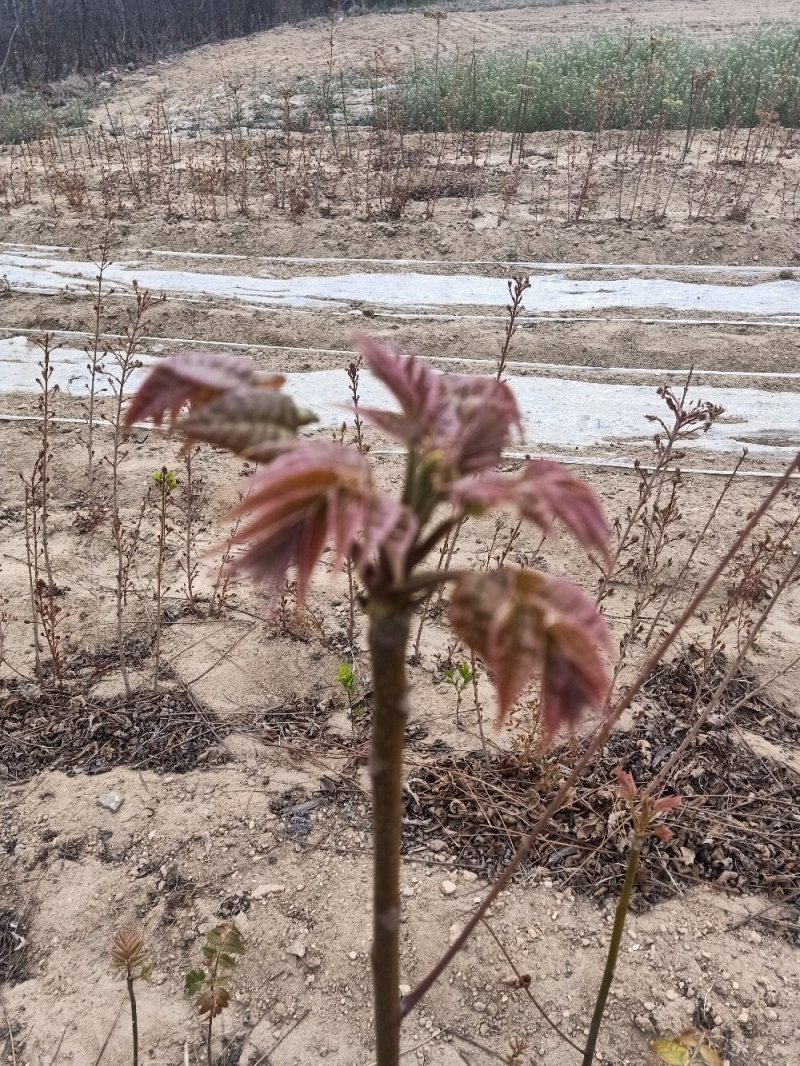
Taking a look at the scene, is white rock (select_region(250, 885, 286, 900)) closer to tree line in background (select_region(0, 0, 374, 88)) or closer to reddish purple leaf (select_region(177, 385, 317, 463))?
reddish purple leaf (select_region(177, 385, 317, 463))

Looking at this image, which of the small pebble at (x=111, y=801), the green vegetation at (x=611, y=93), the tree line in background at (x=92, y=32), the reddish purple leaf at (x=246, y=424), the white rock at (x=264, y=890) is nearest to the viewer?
A: the reddish purple leaf at (x=246, y=424)

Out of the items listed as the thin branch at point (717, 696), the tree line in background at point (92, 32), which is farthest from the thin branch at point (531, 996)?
the tree line in background at point (92, 32)

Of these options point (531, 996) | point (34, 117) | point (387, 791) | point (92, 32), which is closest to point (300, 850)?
point (531, 996)

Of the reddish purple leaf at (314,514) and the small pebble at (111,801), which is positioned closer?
the reddish purple leaf at (314,514)

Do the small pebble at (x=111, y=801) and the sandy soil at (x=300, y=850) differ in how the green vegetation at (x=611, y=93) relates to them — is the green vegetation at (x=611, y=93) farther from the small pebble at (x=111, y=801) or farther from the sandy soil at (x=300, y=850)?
the small pebble at (x=111, y=801)

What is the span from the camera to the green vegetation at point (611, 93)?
36.6 ft

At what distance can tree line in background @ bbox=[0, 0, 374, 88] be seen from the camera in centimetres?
1606

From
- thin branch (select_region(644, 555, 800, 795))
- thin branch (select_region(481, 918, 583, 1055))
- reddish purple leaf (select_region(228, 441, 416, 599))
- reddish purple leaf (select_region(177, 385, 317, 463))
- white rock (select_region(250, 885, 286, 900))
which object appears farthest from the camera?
white rock (select_region(250, 885, 286, 900))

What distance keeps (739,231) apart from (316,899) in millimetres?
7647

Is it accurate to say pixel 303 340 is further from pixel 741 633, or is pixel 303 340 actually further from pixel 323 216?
pixel 741 633

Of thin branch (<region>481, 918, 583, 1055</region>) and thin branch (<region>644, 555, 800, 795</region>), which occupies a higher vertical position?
thin branch (<region>644, 555, 800, 795</region>)

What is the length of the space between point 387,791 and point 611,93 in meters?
11.3

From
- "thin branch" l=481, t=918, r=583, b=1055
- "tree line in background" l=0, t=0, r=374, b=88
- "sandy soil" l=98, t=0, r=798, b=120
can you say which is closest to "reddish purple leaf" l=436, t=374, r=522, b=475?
"thin branch" l=481, t=918, r=583, b=1055

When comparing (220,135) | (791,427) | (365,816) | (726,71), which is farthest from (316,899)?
(726,71)
